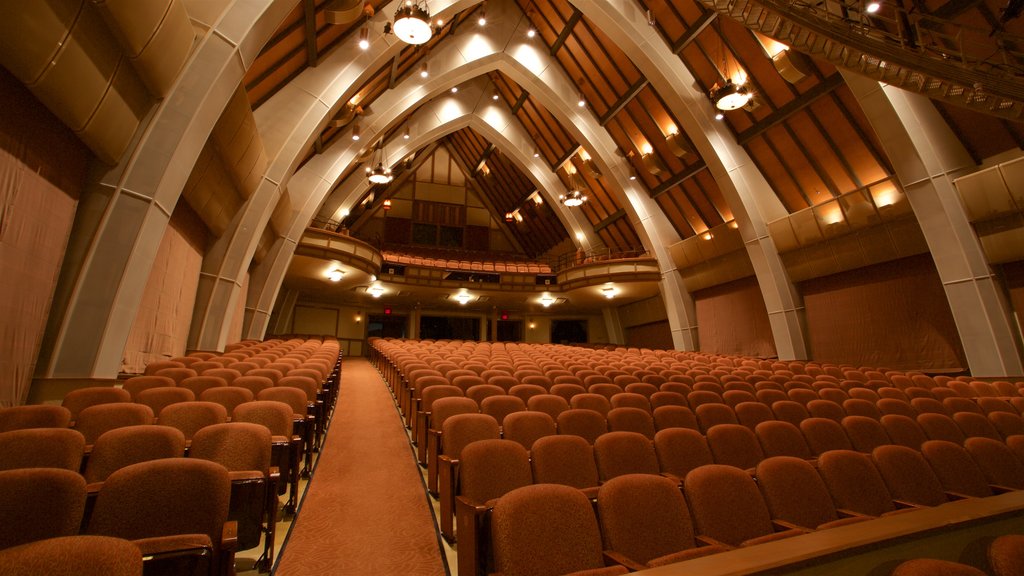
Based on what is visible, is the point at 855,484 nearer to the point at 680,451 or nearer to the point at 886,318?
the point at 680,451

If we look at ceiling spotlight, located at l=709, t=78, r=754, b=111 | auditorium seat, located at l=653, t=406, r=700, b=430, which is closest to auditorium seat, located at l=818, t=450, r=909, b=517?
auditorium seat, located at l=653, t=406, r=700, b=430

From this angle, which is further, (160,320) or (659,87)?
(659,87)

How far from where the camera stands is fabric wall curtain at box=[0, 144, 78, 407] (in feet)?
10.9

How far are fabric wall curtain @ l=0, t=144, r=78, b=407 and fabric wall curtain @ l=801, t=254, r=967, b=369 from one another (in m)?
13.1

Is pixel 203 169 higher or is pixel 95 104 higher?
pixel 203 169

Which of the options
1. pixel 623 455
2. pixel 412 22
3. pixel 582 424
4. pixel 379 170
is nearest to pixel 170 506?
pixel 623 455

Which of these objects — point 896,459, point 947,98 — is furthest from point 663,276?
point 896,459

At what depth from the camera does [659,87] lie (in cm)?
1091

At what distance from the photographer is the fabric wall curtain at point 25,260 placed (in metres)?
3.32

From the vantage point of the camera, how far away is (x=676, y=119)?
11.6 m

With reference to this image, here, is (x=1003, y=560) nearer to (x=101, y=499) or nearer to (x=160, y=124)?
(x=101, y=499)

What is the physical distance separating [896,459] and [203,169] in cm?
800

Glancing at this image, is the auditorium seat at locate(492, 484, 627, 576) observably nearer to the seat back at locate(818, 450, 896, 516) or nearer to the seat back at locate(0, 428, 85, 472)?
the seat back at locate(818, 450, 896, 516)

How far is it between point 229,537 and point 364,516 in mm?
1282
